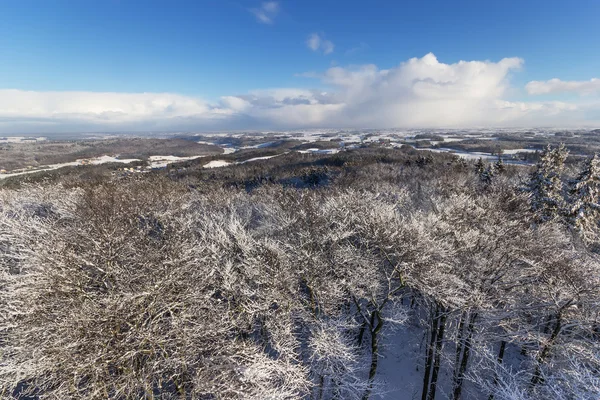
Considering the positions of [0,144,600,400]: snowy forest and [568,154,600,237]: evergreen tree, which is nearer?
[0,144,600,400]: snowy forest

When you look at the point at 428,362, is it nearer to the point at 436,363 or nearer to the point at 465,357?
the point at 436,363

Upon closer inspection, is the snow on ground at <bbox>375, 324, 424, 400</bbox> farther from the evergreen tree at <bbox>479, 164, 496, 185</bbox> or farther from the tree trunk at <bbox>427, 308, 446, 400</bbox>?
the evergreen tree at <bbox>479, 164, 496, 185</bbox>

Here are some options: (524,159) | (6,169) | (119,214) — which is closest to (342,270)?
(119,214)

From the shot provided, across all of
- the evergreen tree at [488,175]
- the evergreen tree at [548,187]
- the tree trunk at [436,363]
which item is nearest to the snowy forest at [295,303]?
the tree trunk at [436,363]

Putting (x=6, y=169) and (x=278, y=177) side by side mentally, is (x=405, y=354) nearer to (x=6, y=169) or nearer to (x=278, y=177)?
(x=278, y=177)

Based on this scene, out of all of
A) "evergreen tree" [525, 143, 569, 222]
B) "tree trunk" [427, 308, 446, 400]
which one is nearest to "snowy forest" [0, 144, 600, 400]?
"tree trunk" [427, 308, 446, 400]

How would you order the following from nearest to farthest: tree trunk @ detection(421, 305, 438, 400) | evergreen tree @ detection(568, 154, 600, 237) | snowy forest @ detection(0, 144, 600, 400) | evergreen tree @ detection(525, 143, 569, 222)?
snowy forest @ detection(0, 144, 600, 400) → tree trunk @ detection(421, 305, 438, 400) → evergreen tree @ detection(568, 154, 600, 237) → evergreen tree @ detection(525, 143, 569, 222)

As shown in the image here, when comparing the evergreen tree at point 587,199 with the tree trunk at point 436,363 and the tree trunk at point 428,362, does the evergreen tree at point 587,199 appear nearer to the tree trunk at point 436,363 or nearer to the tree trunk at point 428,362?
the tree trunk at point 436,363

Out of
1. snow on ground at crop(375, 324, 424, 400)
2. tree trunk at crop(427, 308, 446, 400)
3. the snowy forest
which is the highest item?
the snowy forest
